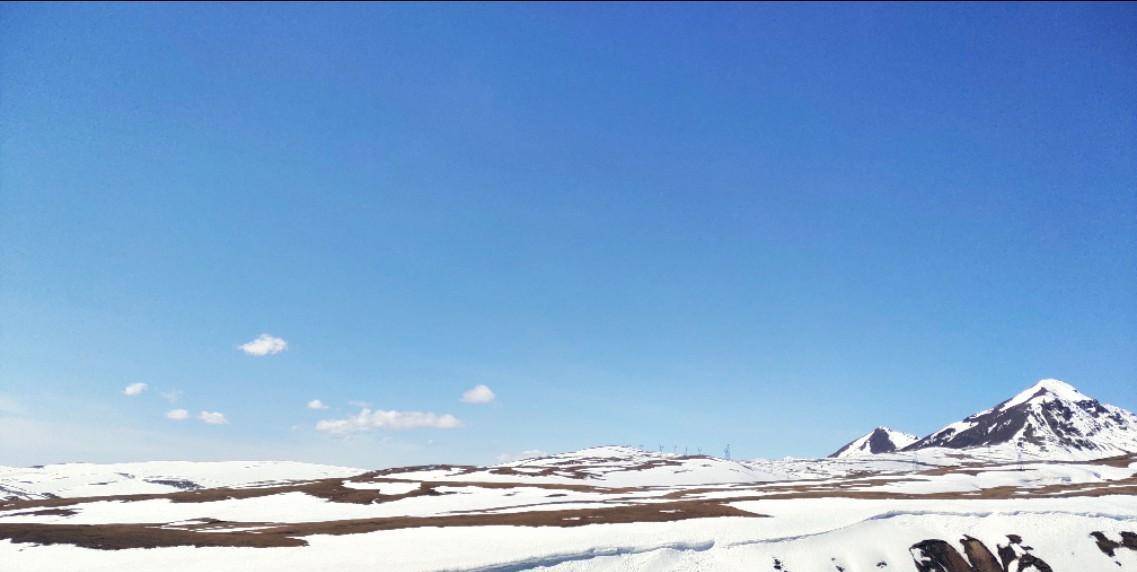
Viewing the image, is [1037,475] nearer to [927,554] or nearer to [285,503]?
[927,554]

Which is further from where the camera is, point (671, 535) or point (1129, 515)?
point (1129, 515)

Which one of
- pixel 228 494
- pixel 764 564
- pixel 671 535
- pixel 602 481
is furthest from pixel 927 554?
pixel 228 494

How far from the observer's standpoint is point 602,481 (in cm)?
13275

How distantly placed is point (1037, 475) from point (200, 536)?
147816 millimetres

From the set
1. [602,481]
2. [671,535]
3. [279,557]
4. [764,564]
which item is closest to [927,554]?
[764,564]

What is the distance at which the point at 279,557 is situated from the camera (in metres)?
42.9

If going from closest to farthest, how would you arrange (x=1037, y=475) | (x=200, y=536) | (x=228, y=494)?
(x=200, y=536) → (x=228, y=494) → (x=1037, y=475)

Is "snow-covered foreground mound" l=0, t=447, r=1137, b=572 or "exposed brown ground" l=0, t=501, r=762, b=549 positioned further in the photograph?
A: "exposed brown ground" l=0, t=501, r=762, b=549

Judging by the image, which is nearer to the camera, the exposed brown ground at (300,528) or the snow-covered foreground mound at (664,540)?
the snow-covered foreground mound at (664,540)

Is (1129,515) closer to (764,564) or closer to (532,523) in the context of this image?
(764,564)

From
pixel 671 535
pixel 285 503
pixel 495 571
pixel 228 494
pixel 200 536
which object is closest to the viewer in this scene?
pixel 495 571

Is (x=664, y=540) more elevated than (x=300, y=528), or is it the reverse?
(x=300, y=528)

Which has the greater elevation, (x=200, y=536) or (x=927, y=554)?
(x=200, y=536)

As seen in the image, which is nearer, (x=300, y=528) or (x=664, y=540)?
(x=664, y=540)
